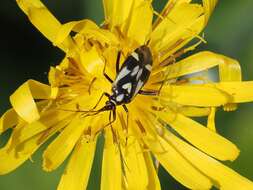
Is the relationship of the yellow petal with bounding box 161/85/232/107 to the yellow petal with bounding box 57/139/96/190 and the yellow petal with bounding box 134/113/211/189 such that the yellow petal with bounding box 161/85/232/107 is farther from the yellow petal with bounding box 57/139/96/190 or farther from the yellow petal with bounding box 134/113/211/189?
the yellow petal with bounding box 57/139/96/190

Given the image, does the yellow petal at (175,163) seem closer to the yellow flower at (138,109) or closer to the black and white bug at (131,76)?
the yellow flower at (138,109)

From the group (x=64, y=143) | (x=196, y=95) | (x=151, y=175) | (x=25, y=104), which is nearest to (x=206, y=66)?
(x=196, y=95)

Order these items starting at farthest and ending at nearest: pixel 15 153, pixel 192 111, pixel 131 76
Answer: pixel 192 111 < pixel 15 153 < pixel 131 76

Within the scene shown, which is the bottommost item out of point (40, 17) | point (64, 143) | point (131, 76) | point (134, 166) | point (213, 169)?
point (213, 169)

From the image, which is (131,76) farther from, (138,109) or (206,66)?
(206,66)

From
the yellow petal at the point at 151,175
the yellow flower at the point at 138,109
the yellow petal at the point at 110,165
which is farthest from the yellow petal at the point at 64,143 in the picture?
the yellow petal at the point at 151,175

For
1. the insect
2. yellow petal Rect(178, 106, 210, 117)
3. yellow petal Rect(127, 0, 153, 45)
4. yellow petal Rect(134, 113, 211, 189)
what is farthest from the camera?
yellow petal Rect(178, 106, 210, 117)

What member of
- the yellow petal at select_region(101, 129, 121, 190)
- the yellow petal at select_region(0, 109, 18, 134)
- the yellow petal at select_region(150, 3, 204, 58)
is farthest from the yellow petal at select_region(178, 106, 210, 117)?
the yellow petal at select_region(0, 109, 18, 134)
